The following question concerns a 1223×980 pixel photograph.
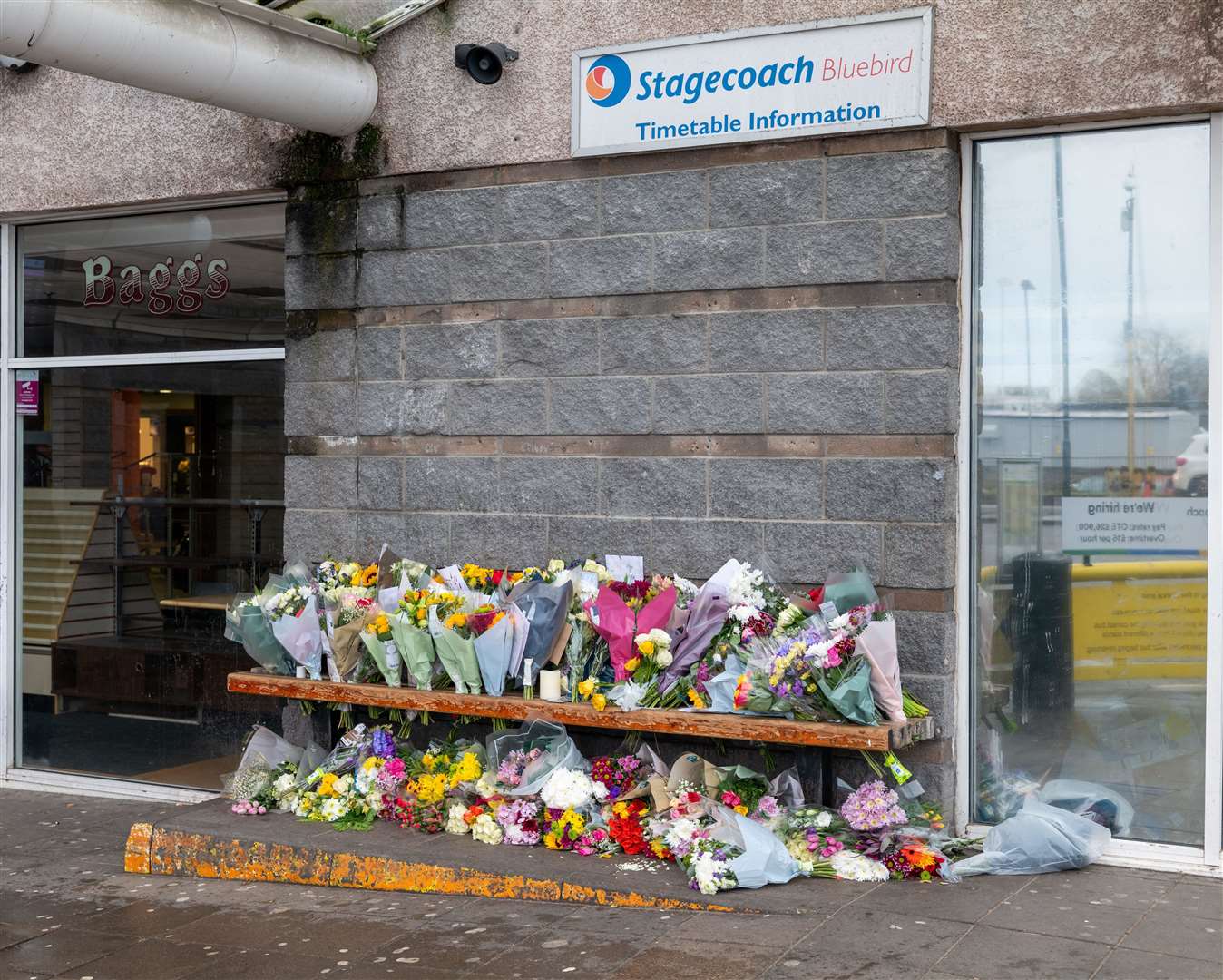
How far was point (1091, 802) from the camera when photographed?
584cm

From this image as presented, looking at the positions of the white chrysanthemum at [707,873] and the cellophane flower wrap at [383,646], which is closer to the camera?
the white chrysanthemum at [707,873]

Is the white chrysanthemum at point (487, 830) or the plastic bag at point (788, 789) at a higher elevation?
the plastic bag at point (788, 789)

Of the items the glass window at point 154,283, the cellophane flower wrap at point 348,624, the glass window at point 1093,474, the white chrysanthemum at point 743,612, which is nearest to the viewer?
the glass window at point 1093,474

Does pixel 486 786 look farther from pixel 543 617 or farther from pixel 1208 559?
pixel 1208 559

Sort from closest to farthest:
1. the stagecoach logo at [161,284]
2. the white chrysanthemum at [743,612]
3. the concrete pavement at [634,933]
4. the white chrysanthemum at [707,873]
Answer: the concrete pavement at [634,933], the white chrysanthemum at [707,873], the white chrysanthemum at [743,612], the stagecoach logo at [161,284]

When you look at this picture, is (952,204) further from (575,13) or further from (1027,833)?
(1027,833)

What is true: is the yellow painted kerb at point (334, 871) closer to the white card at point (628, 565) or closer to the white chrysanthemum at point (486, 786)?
the white chrysanthemum at point (486, 786)

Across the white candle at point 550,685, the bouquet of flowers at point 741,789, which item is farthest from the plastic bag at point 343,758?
the bouquet of flowers at point 741,789

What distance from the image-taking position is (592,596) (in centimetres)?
613

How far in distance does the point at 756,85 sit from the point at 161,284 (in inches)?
145

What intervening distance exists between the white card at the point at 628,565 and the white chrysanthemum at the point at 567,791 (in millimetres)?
934

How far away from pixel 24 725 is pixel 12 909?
2.79 m

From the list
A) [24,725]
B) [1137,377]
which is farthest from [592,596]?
[24,725]

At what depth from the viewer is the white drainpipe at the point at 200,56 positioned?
5.54m
